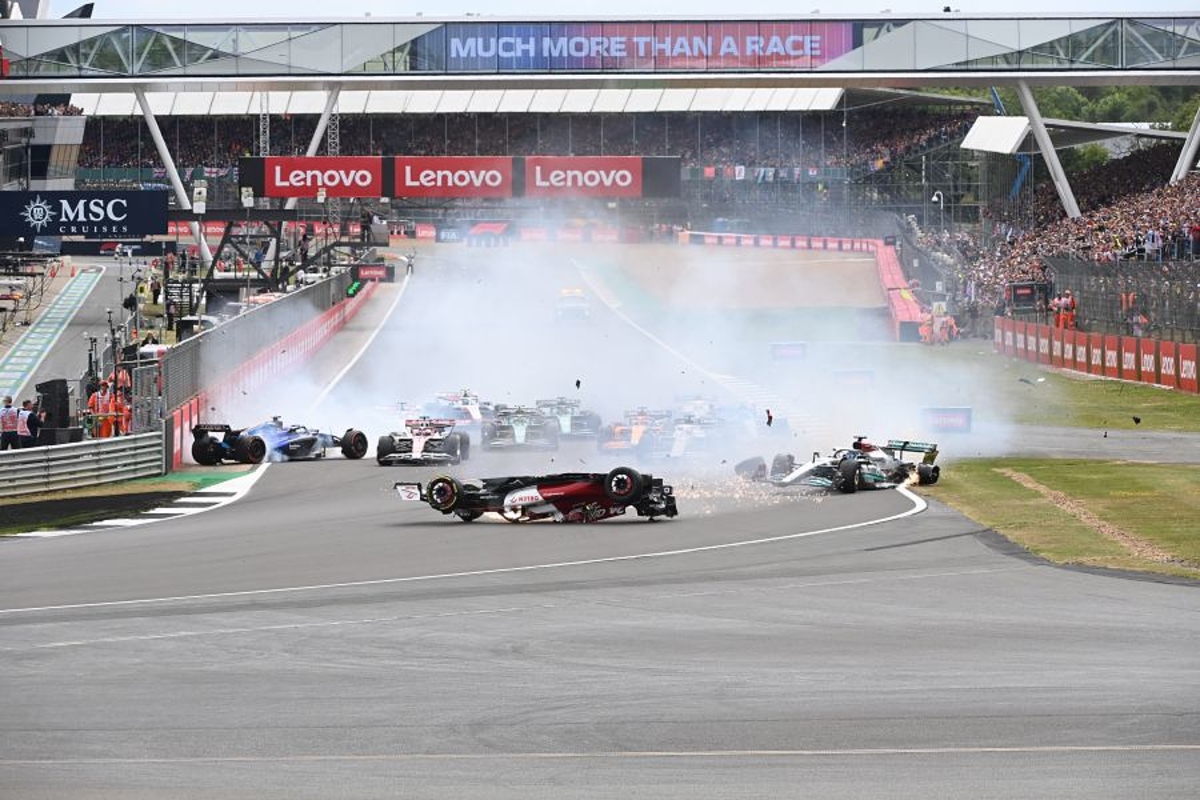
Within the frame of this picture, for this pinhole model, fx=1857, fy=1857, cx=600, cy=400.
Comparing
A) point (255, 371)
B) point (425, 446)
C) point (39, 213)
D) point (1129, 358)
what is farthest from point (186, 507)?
point (39, 213)

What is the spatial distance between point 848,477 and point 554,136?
263 feet

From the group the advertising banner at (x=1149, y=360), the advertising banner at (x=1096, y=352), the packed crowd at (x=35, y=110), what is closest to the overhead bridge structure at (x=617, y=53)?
the packed crowd at (x=35, y=110)

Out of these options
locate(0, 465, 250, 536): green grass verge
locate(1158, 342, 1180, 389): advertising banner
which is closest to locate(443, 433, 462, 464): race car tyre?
locate(0, 465, 250, 536): green grass verge

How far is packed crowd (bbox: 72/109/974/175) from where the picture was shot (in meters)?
101

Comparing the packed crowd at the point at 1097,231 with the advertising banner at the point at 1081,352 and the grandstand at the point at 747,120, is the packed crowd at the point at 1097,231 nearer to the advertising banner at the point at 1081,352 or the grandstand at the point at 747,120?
the grandstand at the point at 747,120

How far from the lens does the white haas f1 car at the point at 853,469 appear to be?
2825cm

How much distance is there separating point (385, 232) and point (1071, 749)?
55.1m

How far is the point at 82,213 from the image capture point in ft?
194

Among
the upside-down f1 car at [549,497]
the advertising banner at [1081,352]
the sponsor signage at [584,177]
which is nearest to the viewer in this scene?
the upside-down f1 car at [549,497]

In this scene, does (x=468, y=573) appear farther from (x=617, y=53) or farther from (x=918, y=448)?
(x=617, y=53)

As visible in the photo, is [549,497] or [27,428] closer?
[549,497]

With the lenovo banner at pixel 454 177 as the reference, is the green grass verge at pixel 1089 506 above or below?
below

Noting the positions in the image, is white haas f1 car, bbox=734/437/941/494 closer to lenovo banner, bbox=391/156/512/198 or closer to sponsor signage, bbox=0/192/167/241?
sponsor signage, bbox=0/192/167/241

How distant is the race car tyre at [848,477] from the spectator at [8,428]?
14464mm
